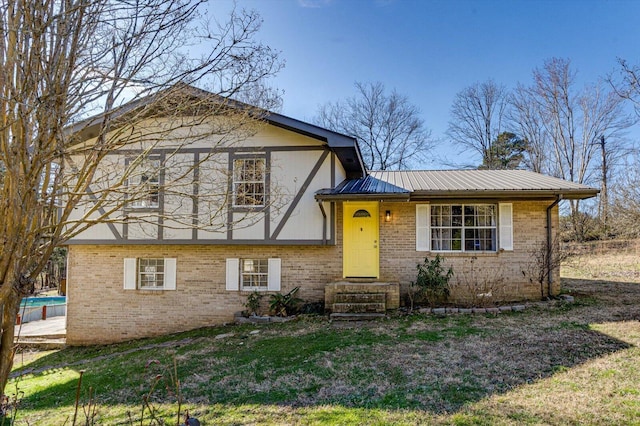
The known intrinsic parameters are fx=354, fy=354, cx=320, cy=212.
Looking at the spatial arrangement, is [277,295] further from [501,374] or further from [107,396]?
[501,374]

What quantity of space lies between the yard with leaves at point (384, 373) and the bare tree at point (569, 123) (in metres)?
19.0

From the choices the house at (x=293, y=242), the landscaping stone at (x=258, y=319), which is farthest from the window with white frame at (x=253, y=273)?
the landscaping stone at (x=258, y=319)

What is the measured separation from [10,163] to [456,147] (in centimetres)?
2786

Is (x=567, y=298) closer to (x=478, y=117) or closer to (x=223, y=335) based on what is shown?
(x=223, y=335)

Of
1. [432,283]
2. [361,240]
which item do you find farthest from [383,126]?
[432,283]

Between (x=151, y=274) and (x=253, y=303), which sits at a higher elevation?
(x=151, y=274)

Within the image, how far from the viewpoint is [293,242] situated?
955 cm

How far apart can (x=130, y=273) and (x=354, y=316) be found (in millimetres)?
6600

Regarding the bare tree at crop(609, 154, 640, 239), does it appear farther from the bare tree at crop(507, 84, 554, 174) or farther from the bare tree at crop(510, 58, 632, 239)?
the bare tree at crop(507, 84, 554, 174)

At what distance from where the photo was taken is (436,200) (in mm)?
9852

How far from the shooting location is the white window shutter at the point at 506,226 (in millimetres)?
9617

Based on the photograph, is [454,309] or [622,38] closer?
[454,309]

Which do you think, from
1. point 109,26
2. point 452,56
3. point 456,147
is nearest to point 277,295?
point 109,26

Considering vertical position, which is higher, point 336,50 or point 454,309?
point 336,50
